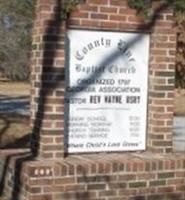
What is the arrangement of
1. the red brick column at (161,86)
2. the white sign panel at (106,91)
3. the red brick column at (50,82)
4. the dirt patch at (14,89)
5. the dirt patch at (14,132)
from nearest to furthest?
the red brick column at (50,82)
the white sign panel at (106,91)
the red brick column at (161,86)
the dirt patch at (14,132)
the dirt patch at (14,89)

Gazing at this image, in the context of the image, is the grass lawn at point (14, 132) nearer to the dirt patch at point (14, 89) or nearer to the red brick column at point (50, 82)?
the red brick column at point (50, 82)

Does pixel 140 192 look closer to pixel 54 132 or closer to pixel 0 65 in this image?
pixel 54 132

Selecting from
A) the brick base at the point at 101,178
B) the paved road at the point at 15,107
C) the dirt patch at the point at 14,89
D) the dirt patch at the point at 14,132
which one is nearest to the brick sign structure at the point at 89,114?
the brick base at the point at 101,178

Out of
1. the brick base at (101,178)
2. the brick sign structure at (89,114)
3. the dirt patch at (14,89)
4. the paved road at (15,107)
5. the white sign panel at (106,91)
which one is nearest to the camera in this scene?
the brick base at (101,178)

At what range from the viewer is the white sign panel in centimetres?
821

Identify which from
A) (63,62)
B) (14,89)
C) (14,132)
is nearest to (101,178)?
(63,62)

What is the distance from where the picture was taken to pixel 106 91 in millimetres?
8391

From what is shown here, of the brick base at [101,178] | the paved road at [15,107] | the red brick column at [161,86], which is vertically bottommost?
the brick base at [101,178]

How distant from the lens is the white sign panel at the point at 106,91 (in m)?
8.21

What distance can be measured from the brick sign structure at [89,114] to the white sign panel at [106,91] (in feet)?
0.12

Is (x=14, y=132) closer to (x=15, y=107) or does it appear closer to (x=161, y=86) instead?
(x=161, y=86)

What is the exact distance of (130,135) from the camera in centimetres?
856

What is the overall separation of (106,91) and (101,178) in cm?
107

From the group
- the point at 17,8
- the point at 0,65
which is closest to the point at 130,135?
the point at 17,8
